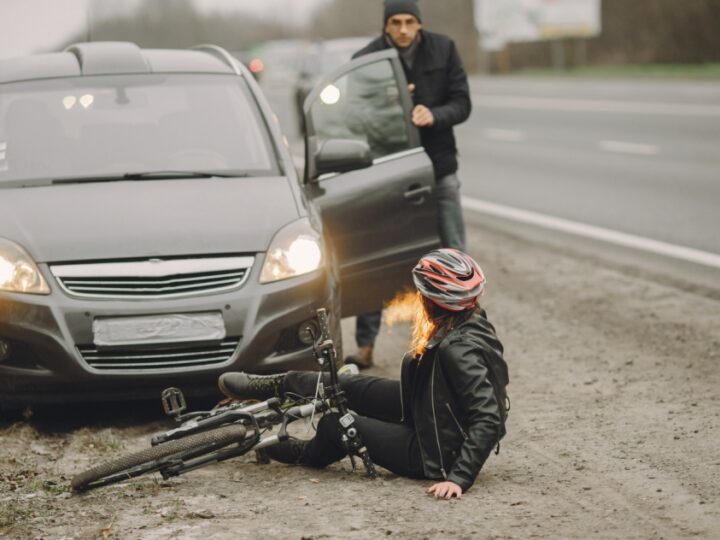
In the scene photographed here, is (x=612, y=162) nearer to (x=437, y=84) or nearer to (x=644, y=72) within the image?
A: (x=437, y=84)

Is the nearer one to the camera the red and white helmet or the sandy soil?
the sandy soil

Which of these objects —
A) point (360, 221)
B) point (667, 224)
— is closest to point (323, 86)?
point (360, 221)

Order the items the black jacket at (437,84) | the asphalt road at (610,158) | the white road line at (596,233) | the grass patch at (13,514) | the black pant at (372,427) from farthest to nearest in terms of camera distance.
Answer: the asphalt road at (610,158) < the white road line at (596,233) < the black jacket at (437,84) < the black pant at (372,427) < the grass patch at (13,514)

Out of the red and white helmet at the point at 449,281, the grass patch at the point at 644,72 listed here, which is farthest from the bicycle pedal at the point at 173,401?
the grass patch at the point at 644,72

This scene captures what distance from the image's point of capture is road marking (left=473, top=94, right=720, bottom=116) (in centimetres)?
2578

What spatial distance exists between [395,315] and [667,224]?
17.7 ft

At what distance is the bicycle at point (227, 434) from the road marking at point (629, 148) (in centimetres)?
1464

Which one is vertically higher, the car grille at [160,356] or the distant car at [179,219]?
the distant car at [179,219]

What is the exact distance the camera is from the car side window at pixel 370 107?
26.0 ft

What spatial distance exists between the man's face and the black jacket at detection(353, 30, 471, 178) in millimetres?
87

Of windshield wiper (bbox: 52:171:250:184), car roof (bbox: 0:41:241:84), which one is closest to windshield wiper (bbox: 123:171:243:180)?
windshield wiper (bbox: 52:171:250:184)

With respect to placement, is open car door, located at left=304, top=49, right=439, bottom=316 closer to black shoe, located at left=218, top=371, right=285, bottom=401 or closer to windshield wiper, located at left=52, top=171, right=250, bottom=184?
windshield wiper, located at left=52, top=171, right=250, bottom=184

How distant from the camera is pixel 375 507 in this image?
5020 millimetres

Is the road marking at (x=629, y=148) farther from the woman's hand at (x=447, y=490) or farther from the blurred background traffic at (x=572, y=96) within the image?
the woman's hand at (x=447, y=490)
